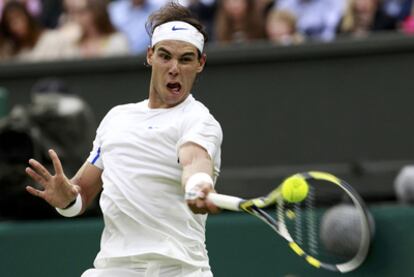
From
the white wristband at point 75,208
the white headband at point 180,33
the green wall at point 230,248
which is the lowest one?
the green wall at point 230,248

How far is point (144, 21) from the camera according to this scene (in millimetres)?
11312

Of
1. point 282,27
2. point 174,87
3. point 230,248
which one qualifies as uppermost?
point 282,27

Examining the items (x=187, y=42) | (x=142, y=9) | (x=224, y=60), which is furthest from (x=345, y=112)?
(x=187, y=42)

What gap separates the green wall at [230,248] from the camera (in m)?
7.42

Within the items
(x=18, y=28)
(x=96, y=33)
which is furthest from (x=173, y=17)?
(x=18, y=28)

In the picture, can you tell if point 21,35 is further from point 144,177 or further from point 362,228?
point 144,177

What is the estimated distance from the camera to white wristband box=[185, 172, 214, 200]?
16.2 feet

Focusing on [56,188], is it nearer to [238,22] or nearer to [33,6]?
[238,22]

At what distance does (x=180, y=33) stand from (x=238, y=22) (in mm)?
5211

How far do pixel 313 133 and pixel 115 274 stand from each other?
211 inches

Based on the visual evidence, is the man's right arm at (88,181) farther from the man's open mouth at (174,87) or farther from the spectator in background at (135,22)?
the spectator in background at (135,22)

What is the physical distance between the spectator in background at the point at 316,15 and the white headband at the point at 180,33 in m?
4.94

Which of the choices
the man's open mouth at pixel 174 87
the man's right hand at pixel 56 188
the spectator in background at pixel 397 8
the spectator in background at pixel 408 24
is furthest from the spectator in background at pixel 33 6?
the man's open mouth at pixel 174 87

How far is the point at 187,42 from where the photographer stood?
5.71 metres
